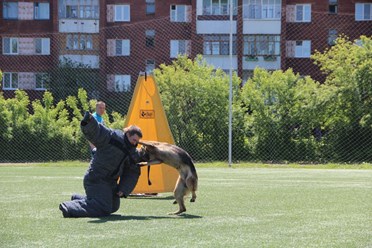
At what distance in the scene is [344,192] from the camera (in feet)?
44.3

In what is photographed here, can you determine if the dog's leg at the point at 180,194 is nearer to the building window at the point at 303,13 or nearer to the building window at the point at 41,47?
the building window at the point at 41,47

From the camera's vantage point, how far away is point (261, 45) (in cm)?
4931

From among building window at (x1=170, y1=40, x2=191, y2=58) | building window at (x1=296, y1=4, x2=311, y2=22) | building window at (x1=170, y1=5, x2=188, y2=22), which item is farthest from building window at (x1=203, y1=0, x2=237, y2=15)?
building window at (x1=296, y1=4, x2=311, y2=22)

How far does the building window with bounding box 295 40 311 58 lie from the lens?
163ft

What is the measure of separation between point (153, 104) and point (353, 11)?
39472 mm

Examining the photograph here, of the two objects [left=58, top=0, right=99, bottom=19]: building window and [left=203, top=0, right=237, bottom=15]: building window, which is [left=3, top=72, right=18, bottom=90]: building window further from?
[left=203, top=0, right=237, bottom=15]: building window

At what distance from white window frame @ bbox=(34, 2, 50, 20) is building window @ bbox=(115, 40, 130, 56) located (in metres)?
5.54

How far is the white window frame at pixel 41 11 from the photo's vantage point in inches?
2008

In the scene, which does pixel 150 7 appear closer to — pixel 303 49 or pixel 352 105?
pixel 303 49

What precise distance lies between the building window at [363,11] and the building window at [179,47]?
39.6ft

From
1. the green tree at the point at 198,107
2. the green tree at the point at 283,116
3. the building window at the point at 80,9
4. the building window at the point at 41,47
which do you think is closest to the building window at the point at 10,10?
the building window at the point at 41,47

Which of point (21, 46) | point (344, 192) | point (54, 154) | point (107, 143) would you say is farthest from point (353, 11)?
point (107, 143)

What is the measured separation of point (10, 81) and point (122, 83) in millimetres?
7946

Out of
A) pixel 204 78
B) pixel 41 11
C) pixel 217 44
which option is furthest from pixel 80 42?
pixel 204 78
